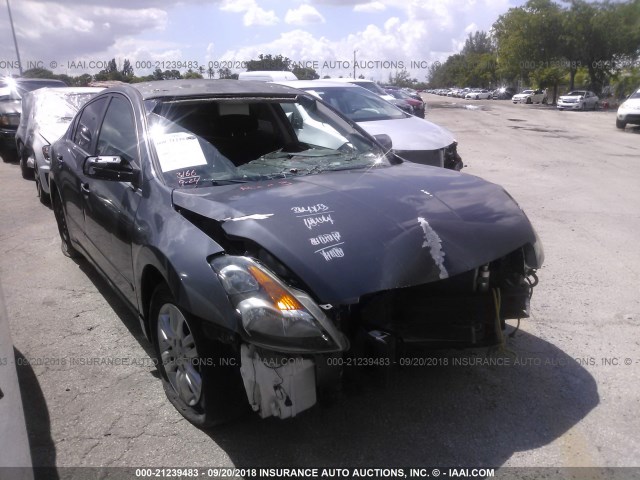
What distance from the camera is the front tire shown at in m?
2.65

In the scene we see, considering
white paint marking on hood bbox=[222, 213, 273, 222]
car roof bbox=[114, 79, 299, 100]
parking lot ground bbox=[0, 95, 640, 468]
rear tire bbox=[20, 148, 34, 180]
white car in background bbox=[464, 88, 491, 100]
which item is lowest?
white car in background bbox=[464, 88, 491, 100]

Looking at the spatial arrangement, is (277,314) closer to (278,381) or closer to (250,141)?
(278,381)

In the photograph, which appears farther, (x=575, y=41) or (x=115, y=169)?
(x=575, y=41)

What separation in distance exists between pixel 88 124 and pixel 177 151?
1.61 meters

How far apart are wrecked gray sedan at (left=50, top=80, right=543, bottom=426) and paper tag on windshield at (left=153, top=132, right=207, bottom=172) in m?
0.01

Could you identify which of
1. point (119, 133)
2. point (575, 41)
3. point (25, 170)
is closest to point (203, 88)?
point (119, 133)

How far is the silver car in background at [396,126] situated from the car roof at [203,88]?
7.41 ft

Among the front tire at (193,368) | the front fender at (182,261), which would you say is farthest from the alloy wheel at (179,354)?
the front fender at (182,261)

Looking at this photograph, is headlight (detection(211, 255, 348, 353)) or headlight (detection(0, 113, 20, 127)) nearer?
headlight (detection(211, 255, 348, 353))

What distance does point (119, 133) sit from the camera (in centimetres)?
392

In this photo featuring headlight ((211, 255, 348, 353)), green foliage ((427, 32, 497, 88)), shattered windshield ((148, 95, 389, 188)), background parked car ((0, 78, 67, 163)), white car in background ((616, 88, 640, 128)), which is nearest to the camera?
headlight ((211, 255, 348, 353))

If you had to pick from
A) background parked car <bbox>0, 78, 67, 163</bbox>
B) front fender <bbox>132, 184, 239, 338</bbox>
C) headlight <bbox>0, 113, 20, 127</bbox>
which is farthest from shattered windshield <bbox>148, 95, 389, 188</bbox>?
headlight <bbox>0, 113, 20, 127</bbox>

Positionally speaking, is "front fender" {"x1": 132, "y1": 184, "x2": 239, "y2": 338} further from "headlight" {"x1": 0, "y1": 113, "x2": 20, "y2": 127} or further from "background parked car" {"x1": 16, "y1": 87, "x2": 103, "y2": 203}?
"headlight" {"x1": 0, "y1": 113, "x2": 20, "y2": 127}

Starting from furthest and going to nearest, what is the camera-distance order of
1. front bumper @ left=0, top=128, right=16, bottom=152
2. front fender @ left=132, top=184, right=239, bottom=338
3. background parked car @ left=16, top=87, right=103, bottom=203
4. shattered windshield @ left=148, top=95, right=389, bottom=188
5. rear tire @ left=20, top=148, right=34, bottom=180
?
front bumper @ left=0, top=128, right=16, bottom=152 < rear tire @ left=20, top=148, right=34, bottom=180 < background parked car @ left=16, top=87, right=103, bottom=203 < shattered windshield @ left=148, top=95, right=389, bottom=188 < front fender @ left=132, top=184, right=239, bottom=338
